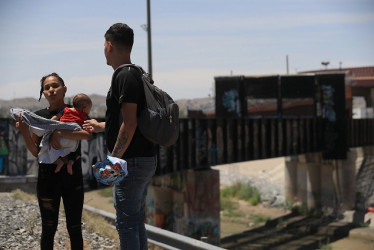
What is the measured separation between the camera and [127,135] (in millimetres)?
4516

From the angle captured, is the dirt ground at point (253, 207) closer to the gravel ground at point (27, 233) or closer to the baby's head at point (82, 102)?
the gravel ground at point (27, 233)

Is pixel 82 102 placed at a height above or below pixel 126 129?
above

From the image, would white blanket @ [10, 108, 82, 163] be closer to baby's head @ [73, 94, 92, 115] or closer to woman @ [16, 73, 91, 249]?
woman @ [16, 73, 91, 249]

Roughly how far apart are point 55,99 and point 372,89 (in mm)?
58943

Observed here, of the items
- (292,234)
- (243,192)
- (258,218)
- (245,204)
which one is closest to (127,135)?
(292,234)

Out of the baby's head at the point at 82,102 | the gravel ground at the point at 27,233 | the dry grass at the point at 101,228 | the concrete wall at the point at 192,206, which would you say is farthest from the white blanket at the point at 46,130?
the concrete wall at the point at 192,206

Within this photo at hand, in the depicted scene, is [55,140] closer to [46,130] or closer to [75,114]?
[46,130]

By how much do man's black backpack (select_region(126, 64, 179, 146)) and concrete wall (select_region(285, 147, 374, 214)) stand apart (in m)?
33.8

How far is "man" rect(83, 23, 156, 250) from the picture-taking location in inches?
178

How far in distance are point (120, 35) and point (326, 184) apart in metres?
35.7

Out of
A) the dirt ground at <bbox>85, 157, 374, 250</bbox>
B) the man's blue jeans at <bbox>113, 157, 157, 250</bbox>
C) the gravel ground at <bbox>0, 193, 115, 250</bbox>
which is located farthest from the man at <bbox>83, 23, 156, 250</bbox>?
the dirt ground at <bbox>85, 157, 374, 250</bbox>

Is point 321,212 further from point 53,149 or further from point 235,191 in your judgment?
point 53,149

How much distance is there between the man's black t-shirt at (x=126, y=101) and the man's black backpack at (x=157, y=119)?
5 cm

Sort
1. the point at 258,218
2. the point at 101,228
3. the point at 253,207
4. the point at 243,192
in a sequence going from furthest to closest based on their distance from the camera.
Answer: the point at 243,192
the point at 253,207
the point at 258,218
the point at 101,228
